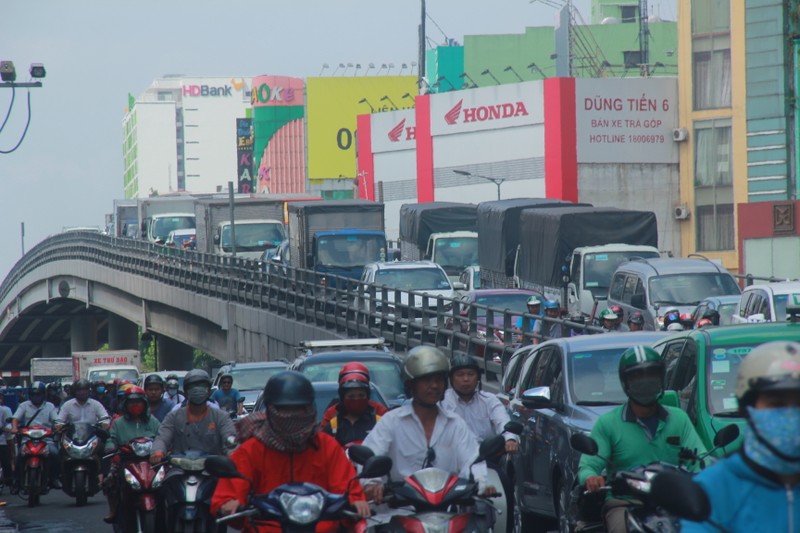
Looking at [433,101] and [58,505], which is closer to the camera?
[58,505]

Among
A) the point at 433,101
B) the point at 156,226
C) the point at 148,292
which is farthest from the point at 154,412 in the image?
the point at 433,101

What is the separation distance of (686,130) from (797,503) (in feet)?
216

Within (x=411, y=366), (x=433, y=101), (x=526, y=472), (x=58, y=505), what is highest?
(x=433, y=101)

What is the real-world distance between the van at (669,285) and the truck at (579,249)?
2.90 metres

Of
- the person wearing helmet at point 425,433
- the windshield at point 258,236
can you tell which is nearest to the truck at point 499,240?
the windshield at point 258,236

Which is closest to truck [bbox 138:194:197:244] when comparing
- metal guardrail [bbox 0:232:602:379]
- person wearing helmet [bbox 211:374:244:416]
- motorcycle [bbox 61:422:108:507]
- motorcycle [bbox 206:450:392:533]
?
metal guardrail [bbox 0:232:602:379]

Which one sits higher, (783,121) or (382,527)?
(783,121)

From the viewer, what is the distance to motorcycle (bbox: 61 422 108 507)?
19.3 meters

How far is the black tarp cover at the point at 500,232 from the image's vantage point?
3897 centimetres

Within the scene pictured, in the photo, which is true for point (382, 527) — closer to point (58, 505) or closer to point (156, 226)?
point (58, 505)

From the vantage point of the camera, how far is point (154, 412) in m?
16.0

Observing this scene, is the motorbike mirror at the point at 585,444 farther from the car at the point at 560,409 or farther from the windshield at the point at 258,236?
the windshield at the point at 258,236

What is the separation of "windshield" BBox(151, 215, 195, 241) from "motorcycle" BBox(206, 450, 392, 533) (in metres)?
60.8

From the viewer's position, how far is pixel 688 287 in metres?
25.5
